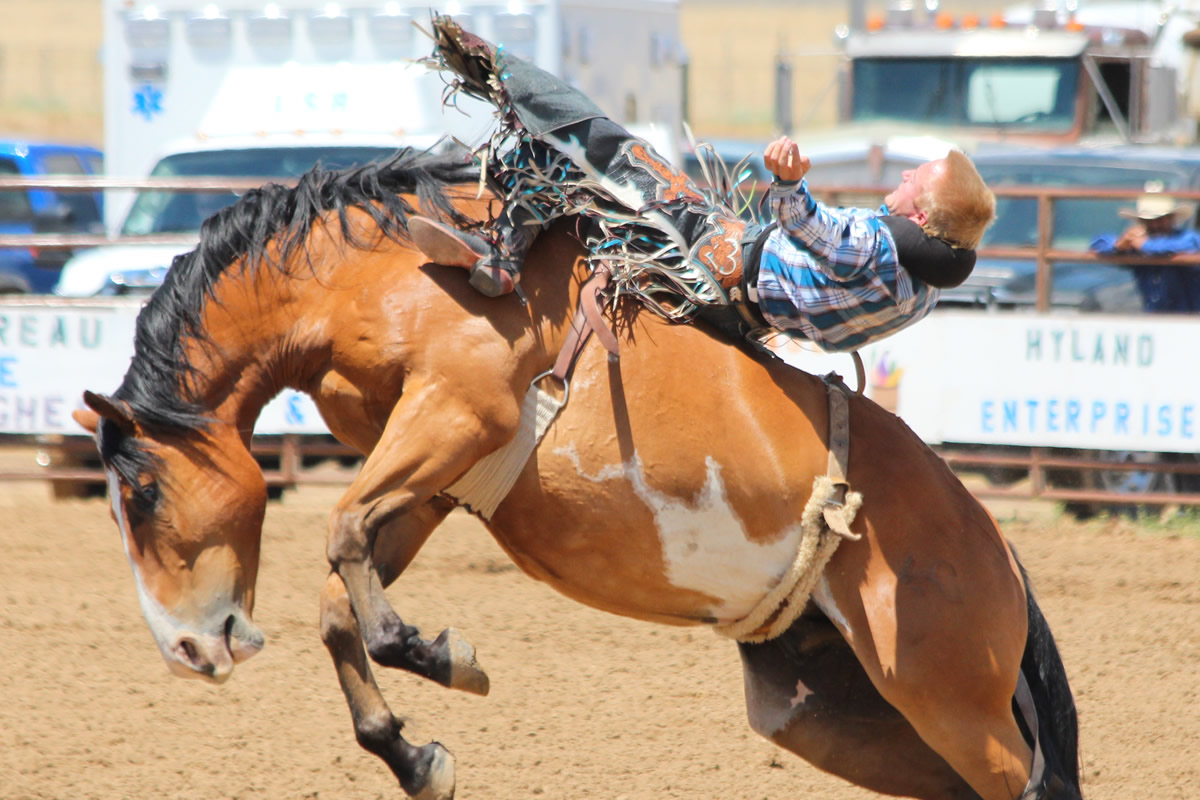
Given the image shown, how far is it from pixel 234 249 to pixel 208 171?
19.5ft

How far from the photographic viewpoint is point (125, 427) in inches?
124

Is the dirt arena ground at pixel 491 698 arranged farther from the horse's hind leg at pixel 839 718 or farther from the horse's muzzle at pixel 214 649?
the horse's muzzle at pixel 214 649

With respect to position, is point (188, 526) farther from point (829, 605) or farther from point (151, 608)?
point (829, 605)

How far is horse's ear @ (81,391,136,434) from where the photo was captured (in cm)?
306

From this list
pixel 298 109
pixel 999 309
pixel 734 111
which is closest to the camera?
pixel 999 309

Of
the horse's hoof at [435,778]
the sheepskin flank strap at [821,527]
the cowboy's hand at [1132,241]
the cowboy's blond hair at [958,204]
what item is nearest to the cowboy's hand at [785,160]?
the cowboy's blond hair at [958,204]

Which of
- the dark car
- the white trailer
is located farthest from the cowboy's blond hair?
the white trailer

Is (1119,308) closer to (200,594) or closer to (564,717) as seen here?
(564,717)

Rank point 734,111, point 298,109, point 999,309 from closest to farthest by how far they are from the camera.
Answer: point 999,309, point 298,109, point 734,111

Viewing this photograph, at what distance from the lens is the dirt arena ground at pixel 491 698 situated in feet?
14.0

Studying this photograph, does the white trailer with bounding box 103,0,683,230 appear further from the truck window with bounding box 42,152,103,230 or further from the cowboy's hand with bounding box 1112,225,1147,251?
the truck window with bounding box 42,152,103,230

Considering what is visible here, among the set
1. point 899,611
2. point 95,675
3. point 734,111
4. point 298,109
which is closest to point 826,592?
point 899,611

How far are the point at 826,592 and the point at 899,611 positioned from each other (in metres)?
0.17

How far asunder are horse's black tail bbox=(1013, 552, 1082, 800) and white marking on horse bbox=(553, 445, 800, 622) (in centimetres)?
64
